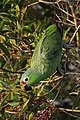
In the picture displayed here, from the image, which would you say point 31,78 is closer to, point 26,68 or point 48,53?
point 48,53

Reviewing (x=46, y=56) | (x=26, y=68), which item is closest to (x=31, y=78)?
(x=46, y=56)

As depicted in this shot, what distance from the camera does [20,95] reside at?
3.86ft

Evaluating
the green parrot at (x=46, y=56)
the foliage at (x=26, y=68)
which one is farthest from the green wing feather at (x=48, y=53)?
the foliage at (x=26, y=68)

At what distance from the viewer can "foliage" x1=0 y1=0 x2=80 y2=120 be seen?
45.5 inches

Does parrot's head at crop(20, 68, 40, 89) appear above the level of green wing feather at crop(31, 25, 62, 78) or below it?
below

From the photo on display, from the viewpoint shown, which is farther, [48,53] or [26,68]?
[26,68]

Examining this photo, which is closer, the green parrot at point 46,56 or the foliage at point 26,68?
the green parrot at point 46,56

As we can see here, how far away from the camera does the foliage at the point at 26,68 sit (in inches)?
45.5

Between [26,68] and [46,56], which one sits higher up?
[46,56]

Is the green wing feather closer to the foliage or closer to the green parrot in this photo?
the green parrot

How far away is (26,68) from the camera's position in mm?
1303

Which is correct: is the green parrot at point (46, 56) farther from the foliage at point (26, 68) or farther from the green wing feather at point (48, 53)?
the foliage at point (26, 68)

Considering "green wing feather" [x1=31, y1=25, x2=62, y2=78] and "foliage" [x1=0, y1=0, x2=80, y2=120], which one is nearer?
"green wing feather" [x1=31, y1=25, x2=62, y2=78]

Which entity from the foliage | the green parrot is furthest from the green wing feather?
the foliage
